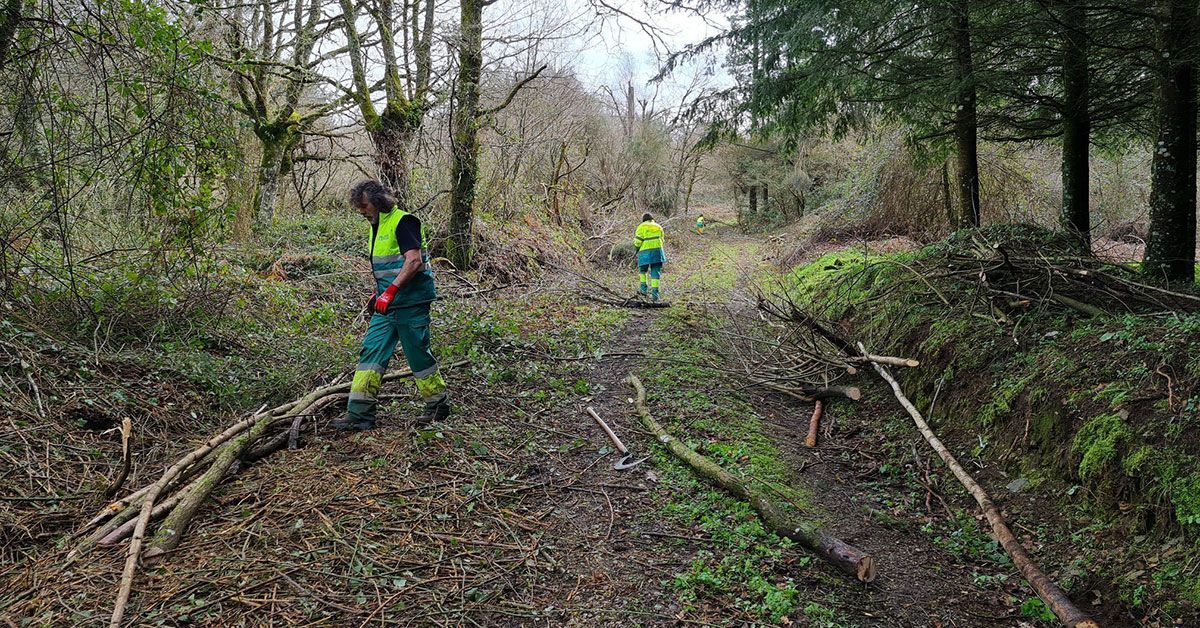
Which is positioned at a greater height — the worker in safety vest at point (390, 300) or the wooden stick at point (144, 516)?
the worker in safety vest at point (390, 300)

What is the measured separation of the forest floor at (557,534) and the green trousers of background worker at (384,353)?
289mm

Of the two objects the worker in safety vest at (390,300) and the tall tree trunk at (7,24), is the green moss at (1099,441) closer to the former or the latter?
the worker in safety vest at (390,300)

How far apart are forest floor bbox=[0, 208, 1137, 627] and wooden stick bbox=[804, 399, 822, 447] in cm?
10

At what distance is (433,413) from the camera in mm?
5289

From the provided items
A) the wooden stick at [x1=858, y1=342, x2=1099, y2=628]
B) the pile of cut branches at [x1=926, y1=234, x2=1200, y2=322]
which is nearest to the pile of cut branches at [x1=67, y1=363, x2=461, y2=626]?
the wooden stick at [x1=858, y1=342, x2=1099, y2=628]

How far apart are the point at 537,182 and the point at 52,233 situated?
13085mm

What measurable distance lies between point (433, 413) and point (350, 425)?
2.23 feet

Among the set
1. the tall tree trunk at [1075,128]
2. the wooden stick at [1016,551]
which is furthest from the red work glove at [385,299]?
the tall tree trunk at [1075,128]

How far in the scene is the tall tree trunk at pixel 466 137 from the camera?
10969mm

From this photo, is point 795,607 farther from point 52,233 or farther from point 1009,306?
point 52,233

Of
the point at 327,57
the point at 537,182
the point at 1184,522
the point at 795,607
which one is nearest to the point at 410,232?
the point at 795,607

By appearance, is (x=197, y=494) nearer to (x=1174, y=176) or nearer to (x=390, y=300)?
(x=390, y=300)

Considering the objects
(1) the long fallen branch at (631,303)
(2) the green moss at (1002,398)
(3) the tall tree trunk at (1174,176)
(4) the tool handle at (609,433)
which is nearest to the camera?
(2) the green moss at (1002,398)

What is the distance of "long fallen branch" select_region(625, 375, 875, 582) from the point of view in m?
3.60
